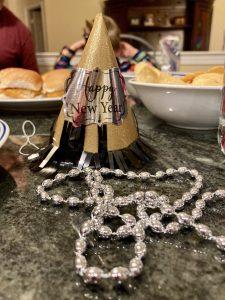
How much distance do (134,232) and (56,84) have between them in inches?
25.1

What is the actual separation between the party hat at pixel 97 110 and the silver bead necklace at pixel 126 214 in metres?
0.03

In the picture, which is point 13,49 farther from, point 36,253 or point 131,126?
point 36,253

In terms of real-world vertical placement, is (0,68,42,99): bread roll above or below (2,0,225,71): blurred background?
below

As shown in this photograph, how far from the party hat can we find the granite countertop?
0.05 m

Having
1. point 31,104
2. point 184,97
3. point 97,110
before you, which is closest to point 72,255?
point 97,110

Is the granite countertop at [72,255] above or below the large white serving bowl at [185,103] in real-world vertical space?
below

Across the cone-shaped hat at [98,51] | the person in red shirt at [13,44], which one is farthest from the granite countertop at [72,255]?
the person in red shirt at [13,44]

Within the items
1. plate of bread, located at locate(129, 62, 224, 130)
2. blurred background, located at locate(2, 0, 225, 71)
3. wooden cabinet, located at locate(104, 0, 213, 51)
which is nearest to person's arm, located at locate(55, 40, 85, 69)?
plate of bread, located at locate(129, 62, 224, 130)

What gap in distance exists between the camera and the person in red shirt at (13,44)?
5.62 ft

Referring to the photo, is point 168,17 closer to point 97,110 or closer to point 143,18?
point 143,18

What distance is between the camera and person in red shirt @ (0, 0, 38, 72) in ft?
5.62

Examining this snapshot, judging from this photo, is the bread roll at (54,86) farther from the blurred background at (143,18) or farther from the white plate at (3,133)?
the blurred background at (143,18)

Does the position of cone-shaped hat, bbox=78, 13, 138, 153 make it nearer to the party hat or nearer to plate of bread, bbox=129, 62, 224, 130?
the party hat

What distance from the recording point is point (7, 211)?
1.08ft
